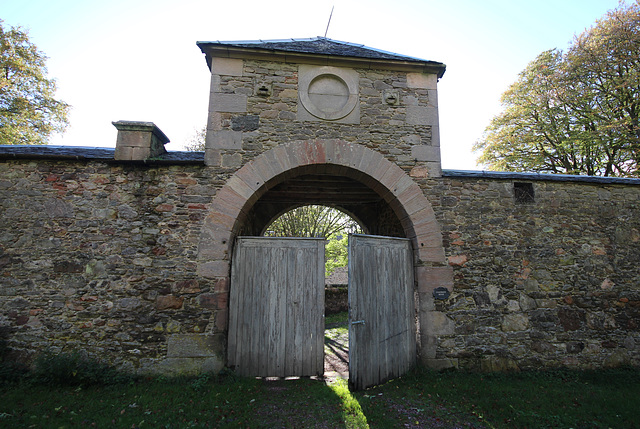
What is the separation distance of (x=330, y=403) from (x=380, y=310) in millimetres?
1445

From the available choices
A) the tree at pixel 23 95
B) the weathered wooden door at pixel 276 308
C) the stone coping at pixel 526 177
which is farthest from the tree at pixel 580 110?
the tree at pixel 23 95

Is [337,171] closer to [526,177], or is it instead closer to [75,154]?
[526,177]

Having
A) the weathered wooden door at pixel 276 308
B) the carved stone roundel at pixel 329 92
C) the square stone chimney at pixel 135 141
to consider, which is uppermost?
the carved stone roundel at pixel 329 92

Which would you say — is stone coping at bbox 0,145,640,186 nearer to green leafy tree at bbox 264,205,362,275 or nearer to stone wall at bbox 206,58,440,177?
stone wall at bbox 206,58,440,177

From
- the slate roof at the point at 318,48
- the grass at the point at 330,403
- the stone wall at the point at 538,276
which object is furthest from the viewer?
the slate roof at the point at 318,48

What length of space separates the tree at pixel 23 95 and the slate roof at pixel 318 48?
11.0 meters

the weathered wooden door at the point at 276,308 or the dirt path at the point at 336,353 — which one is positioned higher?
the weathered wooden door at the point at 276,308

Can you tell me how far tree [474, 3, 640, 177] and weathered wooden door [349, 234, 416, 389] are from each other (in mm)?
10022

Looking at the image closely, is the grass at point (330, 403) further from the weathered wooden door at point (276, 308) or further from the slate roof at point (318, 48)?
the slate roof at point (318, 48)

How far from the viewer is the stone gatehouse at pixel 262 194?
4352 mm

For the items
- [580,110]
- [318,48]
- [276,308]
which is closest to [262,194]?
[276,308]

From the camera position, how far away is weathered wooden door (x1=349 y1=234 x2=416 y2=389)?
4355mm

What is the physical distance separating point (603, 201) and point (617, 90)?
27.3 ft

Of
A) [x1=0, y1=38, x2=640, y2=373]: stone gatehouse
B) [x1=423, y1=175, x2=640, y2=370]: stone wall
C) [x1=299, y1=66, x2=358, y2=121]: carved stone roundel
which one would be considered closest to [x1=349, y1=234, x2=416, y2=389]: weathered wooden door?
[x1=0, y1=38, x2=640, y2=373]: stone gatehouse
